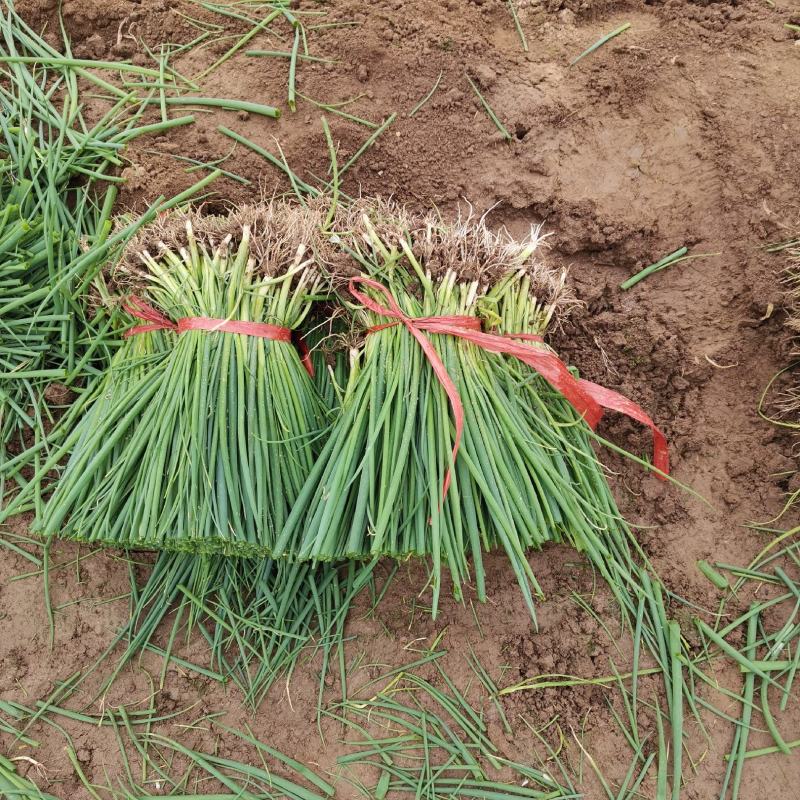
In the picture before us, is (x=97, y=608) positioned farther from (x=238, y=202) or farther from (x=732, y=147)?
(x=732, y=147)

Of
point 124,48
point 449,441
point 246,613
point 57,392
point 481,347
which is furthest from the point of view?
point 124,48

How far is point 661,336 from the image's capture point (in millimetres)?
1596

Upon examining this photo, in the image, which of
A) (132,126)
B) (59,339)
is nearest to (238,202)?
(132,126)

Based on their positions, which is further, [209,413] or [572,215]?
[572,215]

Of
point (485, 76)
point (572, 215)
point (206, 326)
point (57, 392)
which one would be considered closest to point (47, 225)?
point (57, 392)

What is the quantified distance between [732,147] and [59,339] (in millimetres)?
1779

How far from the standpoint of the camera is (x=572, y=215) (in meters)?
1.67

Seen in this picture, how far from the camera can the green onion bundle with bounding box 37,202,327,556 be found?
1.32 meters

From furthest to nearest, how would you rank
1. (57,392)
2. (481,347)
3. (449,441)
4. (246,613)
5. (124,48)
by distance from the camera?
(124,48) < (57,392) < (246,613) < (481,347) < (449,441)

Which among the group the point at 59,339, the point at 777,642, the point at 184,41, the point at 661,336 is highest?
the point at 184,41

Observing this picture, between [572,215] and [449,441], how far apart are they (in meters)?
0.75

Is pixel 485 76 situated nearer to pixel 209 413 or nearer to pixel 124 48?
pixel 124 48

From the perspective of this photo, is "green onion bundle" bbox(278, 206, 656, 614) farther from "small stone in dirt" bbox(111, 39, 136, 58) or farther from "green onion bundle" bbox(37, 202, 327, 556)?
"small stone in dirt" bbox(111, 39, 136, 58)

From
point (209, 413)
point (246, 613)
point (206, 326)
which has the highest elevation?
point (206, 326)
